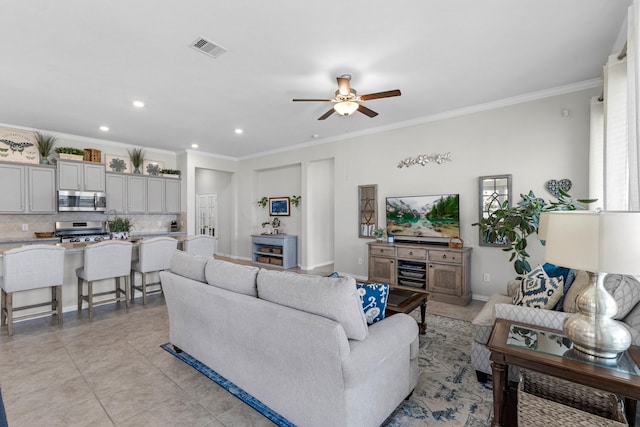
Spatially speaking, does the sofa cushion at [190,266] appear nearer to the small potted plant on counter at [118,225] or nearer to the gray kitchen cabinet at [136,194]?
the small potted plant on counter at [118,225]

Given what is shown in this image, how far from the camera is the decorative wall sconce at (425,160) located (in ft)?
15.3

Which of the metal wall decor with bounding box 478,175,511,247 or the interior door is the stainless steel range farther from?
the metal wall decor with bounding box 478,175,511,247

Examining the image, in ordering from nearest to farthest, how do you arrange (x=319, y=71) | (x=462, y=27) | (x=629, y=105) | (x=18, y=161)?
1. (x=629, y=105)
2. (x=462, y=27)
3. (x=319, y=71)
4. (x=18, y=161)

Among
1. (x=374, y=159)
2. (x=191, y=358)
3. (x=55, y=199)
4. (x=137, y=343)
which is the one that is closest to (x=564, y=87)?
(x=374, y=159)

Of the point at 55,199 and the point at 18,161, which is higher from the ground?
the point at 18,161

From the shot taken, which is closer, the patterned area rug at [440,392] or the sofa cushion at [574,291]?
the patterned area rug at [440,392]

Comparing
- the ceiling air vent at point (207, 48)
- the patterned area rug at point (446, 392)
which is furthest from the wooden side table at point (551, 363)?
the ceiling air vent at point (207, 48)

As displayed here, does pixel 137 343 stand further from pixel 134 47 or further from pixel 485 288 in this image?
pixel 485 288

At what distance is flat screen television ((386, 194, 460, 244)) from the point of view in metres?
4.57

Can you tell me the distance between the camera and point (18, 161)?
519 centimetres

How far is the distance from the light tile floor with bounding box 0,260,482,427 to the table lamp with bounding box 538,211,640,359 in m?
1.85

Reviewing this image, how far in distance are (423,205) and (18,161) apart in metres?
6.84

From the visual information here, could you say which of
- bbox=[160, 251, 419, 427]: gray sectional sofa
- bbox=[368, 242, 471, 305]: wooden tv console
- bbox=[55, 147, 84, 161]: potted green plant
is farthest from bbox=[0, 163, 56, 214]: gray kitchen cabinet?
bbox=[368, 242, 471, 305]: wooden tv console

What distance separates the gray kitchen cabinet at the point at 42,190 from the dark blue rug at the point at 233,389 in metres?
4.35
